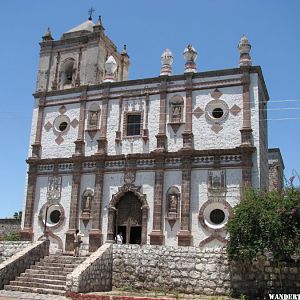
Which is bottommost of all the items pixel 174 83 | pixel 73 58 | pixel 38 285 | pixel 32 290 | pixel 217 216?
pixel 32 290

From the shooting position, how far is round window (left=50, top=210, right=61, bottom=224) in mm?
26828

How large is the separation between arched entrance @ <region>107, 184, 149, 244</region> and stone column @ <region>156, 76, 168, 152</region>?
284 cm

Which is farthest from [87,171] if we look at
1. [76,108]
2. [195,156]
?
[195,156]

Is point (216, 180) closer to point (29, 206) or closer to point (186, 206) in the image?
point (186, 206)

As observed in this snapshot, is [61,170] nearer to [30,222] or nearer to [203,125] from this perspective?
[30,222]

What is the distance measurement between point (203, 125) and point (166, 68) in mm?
4530

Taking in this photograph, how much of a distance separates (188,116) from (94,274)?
11056mm

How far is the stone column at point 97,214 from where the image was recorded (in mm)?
25031

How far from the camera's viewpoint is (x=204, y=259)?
1784 centimetres

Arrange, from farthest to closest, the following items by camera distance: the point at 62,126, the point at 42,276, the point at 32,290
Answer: the point at 62,126 → the point at 42,276 → the point at 32,290

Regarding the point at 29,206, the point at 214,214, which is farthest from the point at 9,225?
the point at 214,214

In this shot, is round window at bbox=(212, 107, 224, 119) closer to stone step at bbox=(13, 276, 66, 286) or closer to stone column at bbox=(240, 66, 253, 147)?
stone column at bbox=(240, 66, 253, 147)

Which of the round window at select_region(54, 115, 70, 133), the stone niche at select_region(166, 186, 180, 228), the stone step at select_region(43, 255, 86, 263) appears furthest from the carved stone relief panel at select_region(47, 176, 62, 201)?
the stone niche at select_region(166, 186, 180, 228)

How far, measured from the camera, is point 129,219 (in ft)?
82.6
